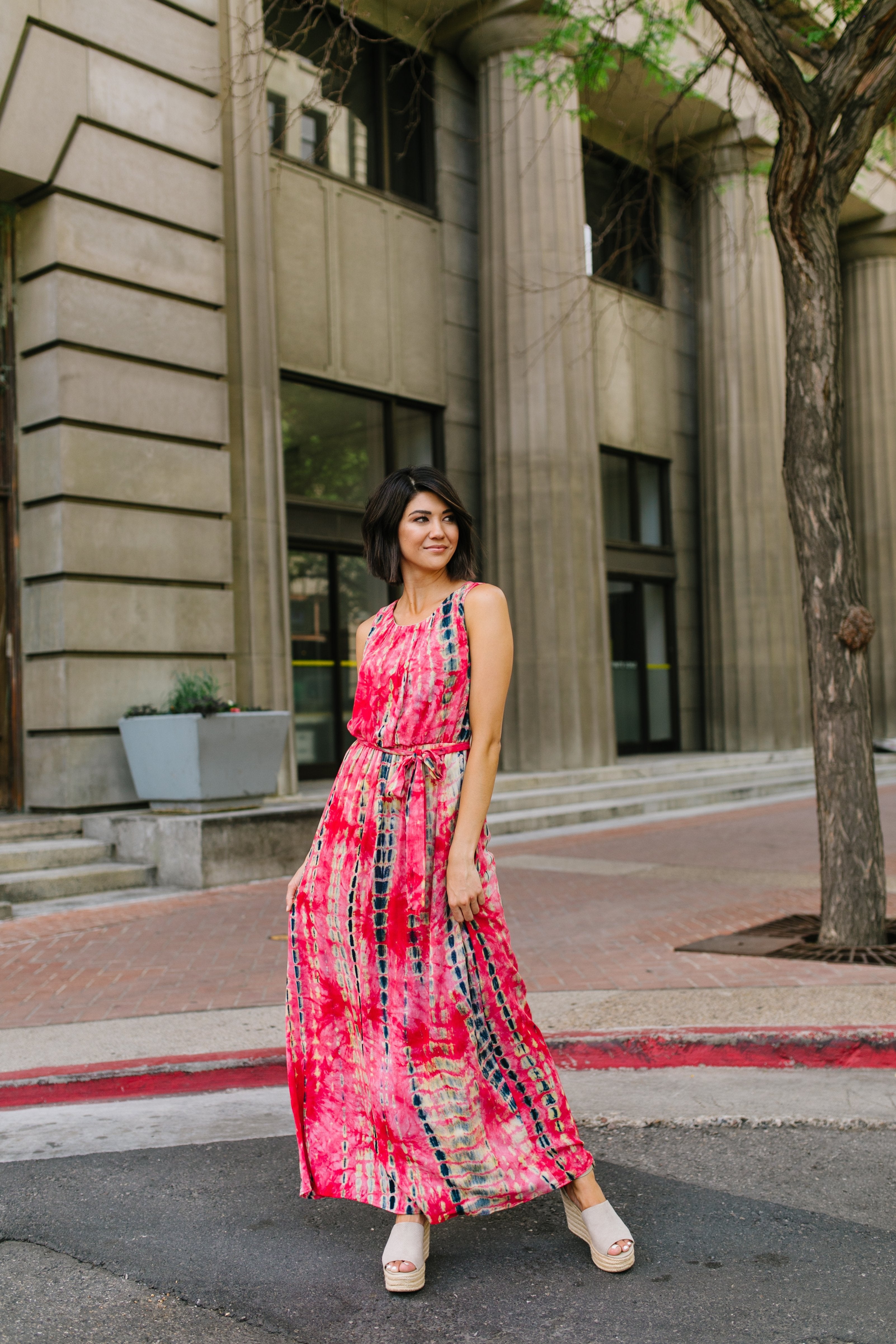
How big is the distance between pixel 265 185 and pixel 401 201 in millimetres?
3253

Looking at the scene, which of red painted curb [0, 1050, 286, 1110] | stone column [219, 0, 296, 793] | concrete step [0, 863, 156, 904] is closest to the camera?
red painted curb [0, 1050, 286, 1110]

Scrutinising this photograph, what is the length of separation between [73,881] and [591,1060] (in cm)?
551

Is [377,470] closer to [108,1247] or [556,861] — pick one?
[556,861]

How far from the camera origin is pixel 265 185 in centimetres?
1248

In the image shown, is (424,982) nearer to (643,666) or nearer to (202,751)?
(202,751)

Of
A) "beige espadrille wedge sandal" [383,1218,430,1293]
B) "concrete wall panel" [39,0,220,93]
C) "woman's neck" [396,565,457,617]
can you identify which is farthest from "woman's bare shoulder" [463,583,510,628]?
"concrete wall panel" [39,0,220,93]

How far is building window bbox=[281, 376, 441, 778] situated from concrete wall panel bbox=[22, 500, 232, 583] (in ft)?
9.51

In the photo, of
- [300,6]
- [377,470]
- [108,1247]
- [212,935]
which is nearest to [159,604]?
[212,935]

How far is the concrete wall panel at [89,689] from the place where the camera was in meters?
10.3

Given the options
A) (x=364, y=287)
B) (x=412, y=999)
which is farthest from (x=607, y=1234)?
(x=364, y=287)

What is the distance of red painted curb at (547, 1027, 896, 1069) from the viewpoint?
15.9ft

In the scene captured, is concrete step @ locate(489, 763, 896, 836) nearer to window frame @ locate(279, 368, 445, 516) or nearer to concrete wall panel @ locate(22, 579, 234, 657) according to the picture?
concrete wall panel @ locate(22, 579, 234, 657)

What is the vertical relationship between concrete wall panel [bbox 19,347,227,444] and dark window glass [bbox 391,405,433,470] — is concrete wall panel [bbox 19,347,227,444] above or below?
below

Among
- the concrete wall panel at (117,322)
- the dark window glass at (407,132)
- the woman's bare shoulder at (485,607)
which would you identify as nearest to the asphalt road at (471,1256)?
the woman's bare shoulder at (485,607)
